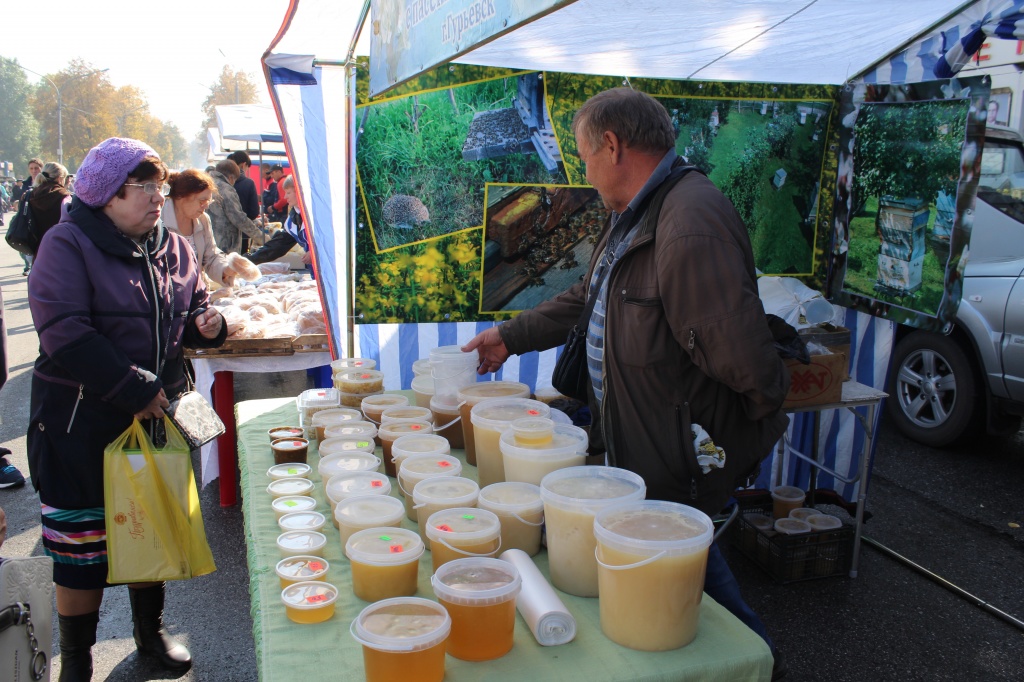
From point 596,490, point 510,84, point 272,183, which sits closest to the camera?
point 596,490

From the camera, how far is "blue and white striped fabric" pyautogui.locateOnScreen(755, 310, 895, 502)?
155 inches

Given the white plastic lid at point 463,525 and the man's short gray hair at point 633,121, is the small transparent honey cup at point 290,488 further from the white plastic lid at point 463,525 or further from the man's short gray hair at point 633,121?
the man's short gray hair at point 633,121

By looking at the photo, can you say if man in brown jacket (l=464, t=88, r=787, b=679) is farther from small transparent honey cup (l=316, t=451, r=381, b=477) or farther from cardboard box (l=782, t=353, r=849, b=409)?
cardboard box (l=782, t=353, r=849, b=409)

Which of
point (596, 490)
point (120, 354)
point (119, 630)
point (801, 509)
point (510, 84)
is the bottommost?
point (119, 630)

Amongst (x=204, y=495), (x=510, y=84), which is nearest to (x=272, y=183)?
(x=204, y=495)

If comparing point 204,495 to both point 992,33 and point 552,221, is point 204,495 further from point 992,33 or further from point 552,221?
point 992,33

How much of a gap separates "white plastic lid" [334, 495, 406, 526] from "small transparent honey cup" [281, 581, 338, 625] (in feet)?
0.59

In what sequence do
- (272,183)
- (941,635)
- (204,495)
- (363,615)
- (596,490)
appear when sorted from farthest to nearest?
(272,183)
(204,495)
(941,635)
(596,490)
(363,615)

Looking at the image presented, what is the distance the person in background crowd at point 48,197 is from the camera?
246 inches

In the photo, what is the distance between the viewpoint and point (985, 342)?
4.96m

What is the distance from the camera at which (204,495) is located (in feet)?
15.7

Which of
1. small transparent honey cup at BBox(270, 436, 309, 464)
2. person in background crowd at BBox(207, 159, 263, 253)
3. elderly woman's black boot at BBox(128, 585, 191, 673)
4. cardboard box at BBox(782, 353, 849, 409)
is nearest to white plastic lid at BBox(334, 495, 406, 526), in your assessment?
small transparent honey cup at BBox(270, 436, 309, 464)

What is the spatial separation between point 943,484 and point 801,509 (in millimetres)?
1814

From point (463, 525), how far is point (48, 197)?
20.5ft
